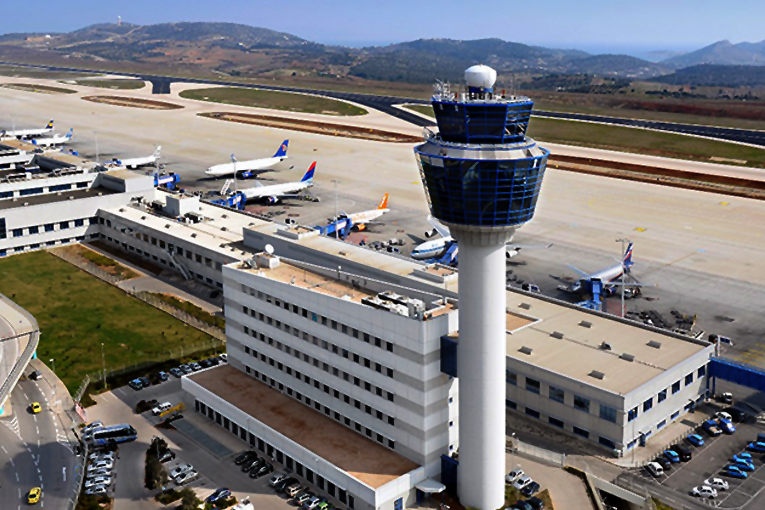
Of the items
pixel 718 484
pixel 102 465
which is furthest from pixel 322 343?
pixel 718 484

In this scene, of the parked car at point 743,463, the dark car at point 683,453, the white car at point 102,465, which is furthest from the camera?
the dark car at point 683,453

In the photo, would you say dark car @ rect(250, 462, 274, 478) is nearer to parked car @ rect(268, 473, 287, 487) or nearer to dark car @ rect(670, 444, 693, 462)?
parked car @ rect(268, 473, 287, 487)

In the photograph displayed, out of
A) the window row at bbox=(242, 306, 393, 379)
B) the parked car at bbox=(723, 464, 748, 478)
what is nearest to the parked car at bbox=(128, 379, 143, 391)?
the window row at bbox=(242, 306, 393, 379)

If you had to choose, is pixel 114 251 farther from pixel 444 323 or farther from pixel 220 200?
pixel 444 323

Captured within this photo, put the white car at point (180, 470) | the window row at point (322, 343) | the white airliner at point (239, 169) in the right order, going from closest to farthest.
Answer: the window row at point (322, 343) → the white car at point (180, 470) → the white airliner at point (239, 169)

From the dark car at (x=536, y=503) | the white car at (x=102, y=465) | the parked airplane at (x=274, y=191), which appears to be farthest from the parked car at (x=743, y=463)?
the parked airplane at (x=274, y=191)

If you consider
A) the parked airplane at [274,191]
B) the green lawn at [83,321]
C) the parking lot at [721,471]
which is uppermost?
the parked airplane at [274,191]

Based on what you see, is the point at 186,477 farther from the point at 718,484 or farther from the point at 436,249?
the point at 436,249

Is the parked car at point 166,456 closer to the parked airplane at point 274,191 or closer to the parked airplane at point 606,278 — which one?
the parked airplane at point 606,278
